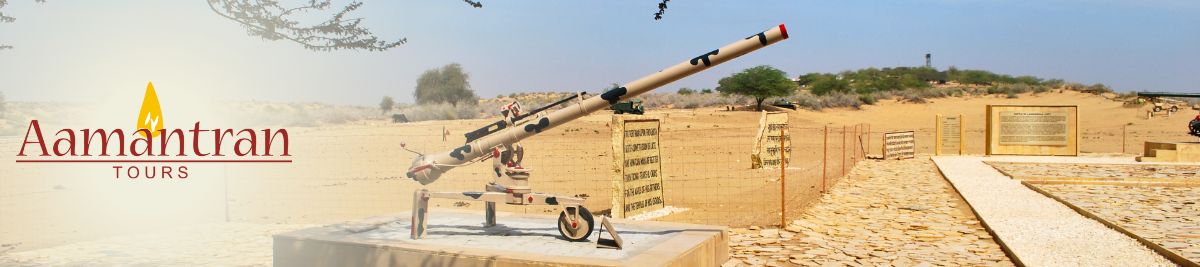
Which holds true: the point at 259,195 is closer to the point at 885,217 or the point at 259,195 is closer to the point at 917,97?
the point at 885,217

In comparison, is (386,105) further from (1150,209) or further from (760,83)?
(1150,209)

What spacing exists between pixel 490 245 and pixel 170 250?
4745mm

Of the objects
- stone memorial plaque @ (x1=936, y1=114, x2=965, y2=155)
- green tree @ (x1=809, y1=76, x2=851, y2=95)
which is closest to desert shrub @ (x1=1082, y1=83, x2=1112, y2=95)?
green tree @ (x1=809, y1=76, x2=851, y2=95)

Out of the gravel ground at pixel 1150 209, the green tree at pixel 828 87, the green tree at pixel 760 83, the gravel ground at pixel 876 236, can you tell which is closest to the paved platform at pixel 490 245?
the gravel ground at pixel 876 236

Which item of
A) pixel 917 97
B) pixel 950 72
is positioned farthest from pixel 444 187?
pixel 950 72

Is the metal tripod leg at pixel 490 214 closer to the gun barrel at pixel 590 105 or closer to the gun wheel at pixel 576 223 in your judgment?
the gun barrel at pixel 590 105

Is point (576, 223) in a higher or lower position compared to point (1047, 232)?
higher

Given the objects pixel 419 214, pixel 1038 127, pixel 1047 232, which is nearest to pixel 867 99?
Answer: pixel 1038 127

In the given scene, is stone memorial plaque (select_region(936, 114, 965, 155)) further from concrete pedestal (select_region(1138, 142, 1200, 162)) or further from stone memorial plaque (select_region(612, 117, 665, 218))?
stone memorial plaque (select_region(612, 117, 665, 218))

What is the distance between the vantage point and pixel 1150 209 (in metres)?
13.0

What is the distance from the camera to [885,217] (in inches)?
493

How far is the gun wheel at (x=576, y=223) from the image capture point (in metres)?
7.64

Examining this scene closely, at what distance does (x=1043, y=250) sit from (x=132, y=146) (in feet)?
35.1

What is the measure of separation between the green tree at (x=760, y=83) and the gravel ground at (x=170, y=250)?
42.7 meters
